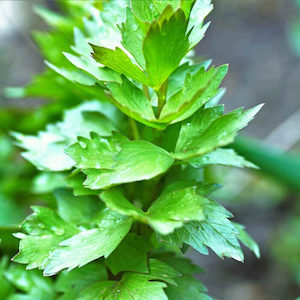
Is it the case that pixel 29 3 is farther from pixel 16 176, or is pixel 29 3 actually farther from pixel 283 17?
pixel 16 176

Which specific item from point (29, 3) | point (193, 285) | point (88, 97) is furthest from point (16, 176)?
point (29, 3)

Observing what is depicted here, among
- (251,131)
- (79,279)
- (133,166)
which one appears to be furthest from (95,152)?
(251,131)

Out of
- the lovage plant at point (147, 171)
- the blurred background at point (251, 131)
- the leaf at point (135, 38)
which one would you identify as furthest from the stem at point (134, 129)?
the blurred background at point (251, 131)

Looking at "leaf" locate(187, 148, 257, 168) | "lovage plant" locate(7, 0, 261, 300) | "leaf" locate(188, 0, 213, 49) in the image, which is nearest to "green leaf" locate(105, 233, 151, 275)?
"lovage plant" locate(7, 0, 261, 300)

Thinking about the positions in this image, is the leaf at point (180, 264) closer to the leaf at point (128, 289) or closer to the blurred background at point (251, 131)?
the leaf at point (128, 289)

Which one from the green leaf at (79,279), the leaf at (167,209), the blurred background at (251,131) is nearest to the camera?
the leaf at (167,209)

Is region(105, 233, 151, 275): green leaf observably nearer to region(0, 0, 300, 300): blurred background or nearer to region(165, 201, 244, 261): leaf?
region(165, 201, 244, 261): leaf

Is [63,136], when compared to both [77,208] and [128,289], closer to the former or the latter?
[77,208]
